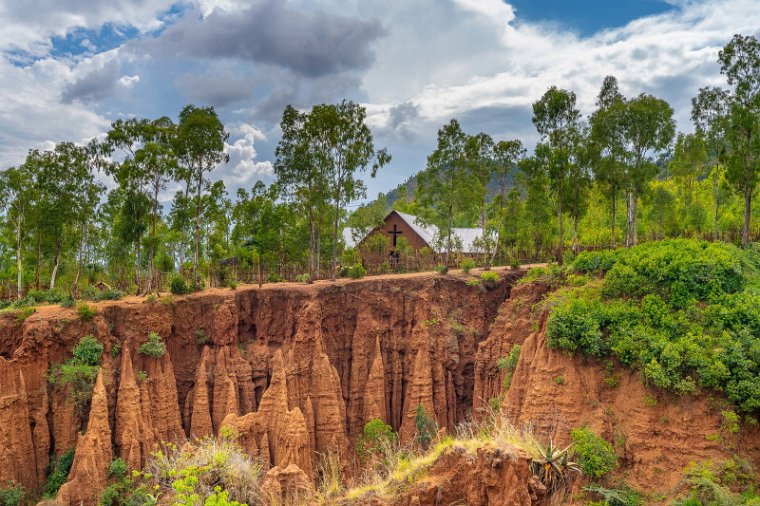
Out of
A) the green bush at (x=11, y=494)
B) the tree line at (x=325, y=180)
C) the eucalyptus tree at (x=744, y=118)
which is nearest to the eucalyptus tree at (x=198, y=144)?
the tree line at (x=325, y=180)

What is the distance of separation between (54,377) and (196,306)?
8.38 metres

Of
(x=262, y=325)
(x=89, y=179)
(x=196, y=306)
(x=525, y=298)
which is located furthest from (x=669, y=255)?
(x=89, y=179)

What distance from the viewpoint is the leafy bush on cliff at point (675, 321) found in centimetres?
1641

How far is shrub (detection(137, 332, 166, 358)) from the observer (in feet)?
98.3

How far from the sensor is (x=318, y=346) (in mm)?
32938

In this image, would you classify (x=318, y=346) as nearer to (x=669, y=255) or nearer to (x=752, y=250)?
(x=669, y=255)

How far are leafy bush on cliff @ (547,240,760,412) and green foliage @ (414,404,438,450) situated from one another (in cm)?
1212

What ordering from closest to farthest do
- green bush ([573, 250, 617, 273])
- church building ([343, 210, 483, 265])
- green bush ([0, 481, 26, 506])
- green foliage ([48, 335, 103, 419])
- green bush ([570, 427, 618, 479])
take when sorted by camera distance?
1. green bush ([570, 427, 618, 479])
2. green bush ([0, 481, 26, 506])
3. green bush ([573, 250, 617, 273])
4. green foliage ([48, 335, 103, 419])
5. church building ([343, 210, 483, 265])

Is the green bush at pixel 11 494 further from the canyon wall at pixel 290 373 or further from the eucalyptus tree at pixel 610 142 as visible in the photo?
the eucalyptus tree at pixel 610 142

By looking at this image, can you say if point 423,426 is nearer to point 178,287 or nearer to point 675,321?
point 675,321

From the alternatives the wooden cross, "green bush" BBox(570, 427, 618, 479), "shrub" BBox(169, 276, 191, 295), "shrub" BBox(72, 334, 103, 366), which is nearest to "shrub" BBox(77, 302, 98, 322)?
"shrub" BBox(72, 334, 103, 366)

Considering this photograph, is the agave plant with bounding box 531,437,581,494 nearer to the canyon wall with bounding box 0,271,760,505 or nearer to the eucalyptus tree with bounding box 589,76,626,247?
the canyon wall with bounding box 0,271,760,505

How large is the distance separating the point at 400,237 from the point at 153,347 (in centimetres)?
3014

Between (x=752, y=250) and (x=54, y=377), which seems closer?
(x=54, y=377)
